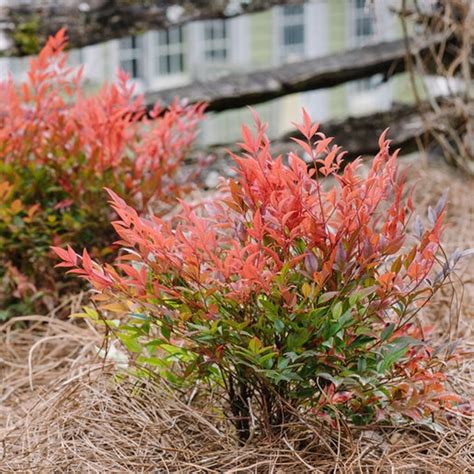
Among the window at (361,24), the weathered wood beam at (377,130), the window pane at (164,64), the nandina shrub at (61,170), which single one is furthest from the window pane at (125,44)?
the nandina shrub at (61,170)

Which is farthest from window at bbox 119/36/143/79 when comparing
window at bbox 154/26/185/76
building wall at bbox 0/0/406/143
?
window at bbox 154/26/185/76

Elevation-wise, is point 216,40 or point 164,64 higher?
point 216,40

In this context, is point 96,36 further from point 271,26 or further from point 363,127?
point 271,26

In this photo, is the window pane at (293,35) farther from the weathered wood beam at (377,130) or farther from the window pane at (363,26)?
the weathered wood beam at (377,130)

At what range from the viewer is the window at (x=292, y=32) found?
1162 centimetres

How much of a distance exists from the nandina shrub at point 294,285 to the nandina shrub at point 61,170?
92 cm

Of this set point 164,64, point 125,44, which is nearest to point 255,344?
point 125,44

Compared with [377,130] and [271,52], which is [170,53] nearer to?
[271,52]

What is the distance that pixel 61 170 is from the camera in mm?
2771

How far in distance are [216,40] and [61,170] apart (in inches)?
364

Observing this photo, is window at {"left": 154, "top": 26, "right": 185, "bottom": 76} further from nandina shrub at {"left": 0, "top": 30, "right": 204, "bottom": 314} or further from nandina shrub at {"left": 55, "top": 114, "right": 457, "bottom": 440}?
nandina shrub at {"left": 55, "top": 114, "right": 457, "bottom": 440}

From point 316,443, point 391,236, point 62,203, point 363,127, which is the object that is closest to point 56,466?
point 316,443

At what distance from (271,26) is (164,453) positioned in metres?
10.2

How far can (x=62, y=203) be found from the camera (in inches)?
108
